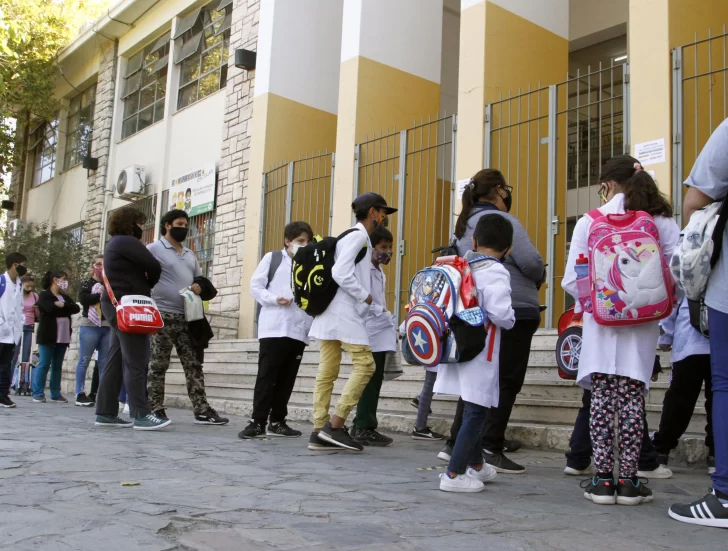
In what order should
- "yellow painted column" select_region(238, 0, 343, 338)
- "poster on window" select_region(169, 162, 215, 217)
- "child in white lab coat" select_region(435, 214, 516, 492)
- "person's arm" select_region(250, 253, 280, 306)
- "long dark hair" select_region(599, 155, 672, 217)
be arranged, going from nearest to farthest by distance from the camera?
"long dark hair" select_region(599, 155, 672, 217)
"child in white lab coat" select_region(435, 214, 516, 492)
"person's arm" select_region(250, 253, 280, 306)
"yellow painted column" select_region(238, 0, 343, 338)
"poster on window" select_region(169, 162, 215, 217)

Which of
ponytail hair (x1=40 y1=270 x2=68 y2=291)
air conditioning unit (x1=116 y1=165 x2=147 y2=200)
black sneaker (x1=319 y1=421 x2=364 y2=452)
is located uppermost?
air conditioning unit (x1=116 y1=165 x2=147 y2=200)

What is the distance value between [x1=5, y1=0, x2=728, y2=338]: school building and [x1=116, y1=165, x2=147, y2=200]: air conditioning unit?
0.16 ft

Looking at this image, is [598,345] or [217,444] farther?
[217,444]

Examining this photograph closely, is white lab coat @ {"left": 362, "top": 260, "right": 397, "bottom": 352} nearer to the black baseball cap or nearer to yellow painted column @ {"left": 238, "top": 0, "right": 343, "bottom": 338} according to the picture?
the black baseball cap

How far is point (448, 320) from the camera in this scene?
4.14 m

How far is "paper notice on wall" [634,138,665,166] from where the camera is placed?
7832 mm

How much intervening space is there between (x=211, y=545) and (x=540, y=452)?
370 cm

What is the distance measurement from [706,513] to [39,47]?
21.3 meters

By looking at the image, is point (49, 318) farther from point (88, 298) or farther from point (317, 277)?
point (317, 277)

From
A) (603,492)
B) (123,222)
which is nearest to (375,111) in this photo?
(123,222)

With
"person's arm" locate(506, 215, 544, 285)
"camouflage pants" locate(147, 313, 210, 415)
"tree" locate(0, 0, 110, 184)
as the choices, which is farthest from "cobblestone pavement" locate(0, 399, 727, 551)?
"tree" locate(0, 0, 110, 184)

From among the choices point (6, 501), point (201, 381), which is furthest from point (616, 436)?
point (201, 381)

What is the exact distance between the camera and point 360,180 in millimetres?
Answer: 11891

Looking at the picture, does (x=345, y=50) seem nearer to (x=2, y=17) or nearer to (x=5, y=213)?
(x=2, y=17)
